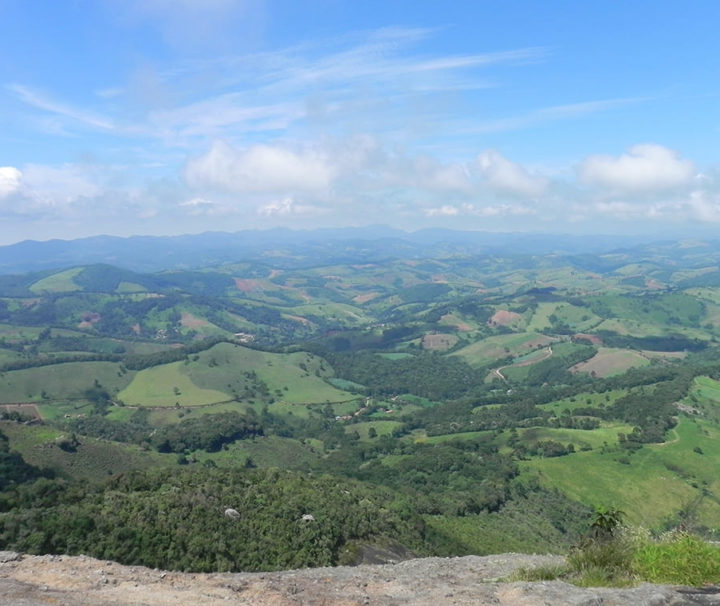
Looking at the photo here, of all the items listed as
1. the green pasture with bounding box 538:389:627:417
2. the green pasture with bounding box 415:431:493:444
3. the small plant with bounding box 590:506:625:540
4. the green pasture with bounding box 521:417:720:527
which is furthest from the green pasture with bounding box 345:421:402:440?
the small plant with bounding box 590:506:625:540

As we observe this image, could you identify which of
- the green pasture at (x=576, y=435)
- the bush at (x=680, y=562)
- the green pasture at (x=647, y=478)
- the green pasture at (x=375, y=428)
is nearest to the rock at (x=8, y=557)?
the bush at (x=680, y=562)

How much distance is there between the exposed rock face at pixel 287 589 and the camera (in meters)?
20.5

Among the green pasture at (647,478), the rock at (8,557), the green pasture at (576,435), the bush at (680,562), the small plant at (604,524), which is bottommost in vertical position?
the green pasture at (576,435)

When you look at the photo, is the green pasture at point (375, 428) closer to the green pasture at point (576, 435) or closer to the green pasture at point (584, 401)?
the green pasture at point (576, 435)

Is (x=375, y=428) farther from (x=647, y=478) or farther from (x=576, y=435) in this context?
(x=647, y=478)

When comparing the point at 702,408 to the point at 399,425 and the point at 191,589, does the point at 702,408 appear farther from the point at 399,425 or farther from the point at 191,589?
the point at 191,589

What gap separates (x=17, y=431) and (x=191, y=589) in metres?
124

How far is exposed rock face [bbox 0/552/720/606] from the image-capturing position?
20.5 m

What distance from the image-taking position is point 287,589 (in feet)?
77.7

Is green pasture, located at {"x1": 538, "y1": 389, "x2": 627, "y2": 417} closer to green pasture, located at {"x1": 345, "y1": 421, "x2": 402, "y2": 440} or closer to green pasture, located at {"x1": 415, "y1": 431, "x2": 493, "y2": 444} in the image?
green pasture, located at {"x1": 415, "y1": 431, "x2": 493, "y2": 444}

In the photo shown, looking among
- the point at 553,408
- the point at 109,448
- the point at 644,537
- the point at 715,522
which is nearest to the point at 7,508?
the point at 644,537

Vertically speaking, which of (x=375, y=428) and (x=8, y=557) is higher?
(x=8, y=557)

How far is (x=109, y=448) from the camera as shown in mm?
119688

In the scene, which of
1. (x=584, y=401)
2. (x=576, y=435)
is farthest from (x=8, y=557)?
(x=584, y=401)
